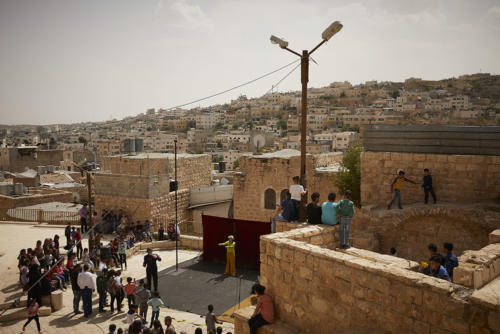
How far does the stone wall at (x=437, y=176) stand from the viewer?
9.39m

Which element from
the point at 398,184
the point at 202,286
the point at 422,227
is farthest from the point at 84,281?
the point at 422,227

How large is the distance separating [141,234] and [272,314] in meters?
11.9

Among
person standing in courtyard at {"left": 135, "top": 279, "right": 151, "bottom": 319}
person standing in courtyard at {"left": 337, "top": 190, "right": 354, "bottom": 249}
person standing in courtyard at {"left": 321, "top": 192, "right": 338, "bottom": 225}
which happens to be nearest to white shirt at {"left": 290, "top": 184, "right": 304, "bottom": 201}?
person standing in courtyard at {"left": 321, "top": 192, "right": 338, "bottom": 225}

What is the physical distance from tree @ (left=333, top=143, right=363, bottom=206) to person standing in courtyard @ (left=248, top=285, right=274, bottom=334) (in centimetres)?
757

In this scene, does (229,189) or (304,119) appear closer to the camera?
(304,119)

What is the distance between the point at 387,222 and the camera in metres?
9.96

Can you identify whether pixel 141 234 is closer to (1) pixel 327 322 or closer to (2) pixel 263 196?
(2) pixel 263 196

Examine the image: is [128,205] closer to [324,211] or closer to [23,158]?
[324,211]

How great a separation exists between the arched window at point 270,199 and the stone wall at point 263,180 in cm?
15

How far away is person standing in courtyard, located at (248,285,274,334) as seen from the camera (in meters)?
5.84

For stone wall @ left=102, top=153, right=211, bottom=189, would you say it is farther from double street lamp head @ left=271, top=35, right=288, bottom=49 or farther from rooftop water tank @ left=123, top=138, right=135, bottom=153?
double street lamp head @ left=271, top=35, right=288, bottom=49

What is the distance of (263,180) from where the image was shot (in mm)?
18094

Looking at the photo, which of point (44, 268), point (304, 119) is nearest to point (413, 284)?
point (304, 119)

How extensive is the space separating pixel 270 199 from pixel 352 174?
18.6 ft
